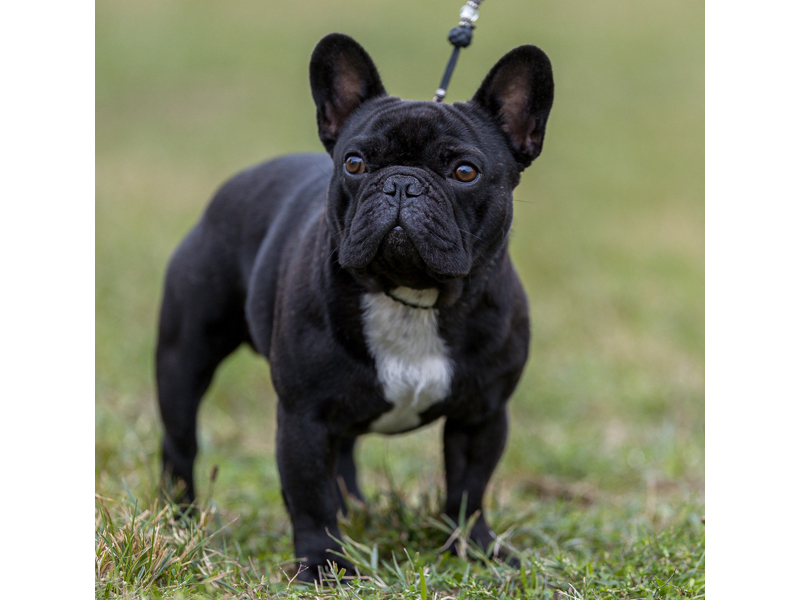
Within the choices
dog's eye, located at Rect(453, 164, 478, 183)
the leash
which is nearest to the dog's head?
dog's eye, located at Rect(453, 164, 478, 183)

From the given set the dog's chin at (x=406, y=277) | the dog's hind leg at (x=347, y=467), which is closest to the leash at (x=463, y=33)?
the dog's chin at (x=406, y=277)

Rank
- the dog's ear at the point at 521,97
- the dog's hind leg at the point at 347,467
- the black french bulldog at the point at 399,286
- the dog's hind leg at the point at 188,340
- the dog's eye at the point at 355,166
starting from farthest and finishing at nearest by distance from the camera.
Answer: the dog's hind leg at the point at 347,467 < the dog's hind leg at the point at 188,340 < the dog's ear at the point at 521,97 < the dog's eye at the point at 355,166 < the black french bulldog at the point at 399,286

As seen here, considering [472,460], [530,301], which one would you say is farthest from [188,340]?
[530,301]

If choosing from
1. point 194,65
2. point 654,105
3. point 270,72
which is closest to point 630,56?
point 654,105

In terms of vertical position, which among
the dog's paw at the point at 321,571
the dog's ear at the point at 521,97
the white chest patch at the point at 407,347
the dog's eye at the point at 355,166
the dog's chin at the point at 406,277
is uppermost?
the dog's ear at the point at 521,97

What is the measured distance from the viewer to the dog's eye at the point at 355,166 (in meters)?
3.27

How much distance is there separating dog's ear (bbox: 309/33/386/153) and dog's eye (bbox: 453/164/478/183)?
0.63 metres

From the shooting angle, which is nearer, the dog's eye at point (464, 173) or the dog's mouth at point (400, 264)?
the dog's mouth at point (400, 264)

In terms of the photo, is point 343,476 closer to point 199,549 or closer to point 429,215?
point 199,549

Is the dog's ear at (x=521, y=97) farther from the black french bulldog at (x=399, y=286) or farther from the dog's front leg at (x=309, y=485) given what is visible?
the dog's front leg at (x=309, y=485)

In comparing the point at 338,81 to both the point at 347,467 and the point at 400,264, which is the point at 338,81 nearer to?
the point at 400,264

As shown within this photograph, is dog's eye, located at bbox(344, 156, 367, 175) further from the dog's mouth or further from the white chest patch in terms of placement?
the white chest patch

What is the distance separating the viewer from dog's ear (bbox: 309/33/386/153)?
354 centimetres
